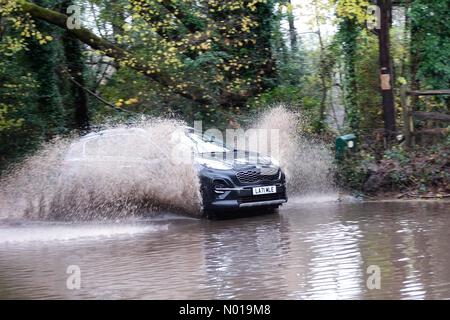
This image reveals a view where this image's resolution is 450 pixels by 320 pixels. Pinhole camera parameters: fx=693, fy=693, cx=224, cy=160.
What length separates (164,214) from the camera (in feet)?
A: 45.6

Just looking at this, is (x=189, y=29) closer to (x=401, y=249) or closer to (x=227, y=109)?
(x=227, y=109)

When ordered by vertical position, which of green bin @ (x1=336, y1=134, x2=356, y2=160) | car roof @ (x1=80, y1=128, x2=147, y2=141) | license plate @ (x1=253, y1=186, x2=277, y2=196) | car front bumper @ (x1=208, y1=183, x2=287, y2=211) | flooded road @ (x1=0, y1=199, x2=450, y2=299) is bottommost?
flooded road @ (x1=0, y1=199, x2=450, y2=299)

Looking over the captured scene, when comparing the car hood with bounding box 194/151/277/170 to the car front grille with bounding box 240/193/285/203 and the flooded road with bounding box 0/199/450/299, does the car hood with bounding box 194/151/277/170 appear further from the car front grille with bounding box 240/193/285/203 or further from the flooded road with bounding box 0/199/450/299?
the flooded road with bounding box 0/199/450/299

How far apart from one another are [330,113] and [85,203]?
837 cm

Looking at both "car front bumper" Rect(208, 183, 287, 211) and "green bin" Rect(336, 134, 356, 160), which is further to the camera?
"green bin" Rect(336, 134, 356, 160)

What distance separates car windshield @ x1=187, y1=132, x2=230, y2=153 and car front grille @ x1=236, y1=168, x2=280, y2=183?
40.7 inches

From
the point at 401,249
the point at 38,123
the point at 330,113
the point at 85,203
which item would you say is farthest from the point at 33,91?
the point at 401,249

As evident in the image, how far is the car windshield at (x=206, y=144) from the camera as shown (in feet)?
45.1

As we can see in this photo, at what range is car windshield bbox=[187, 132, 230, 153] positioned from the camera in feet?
45.1

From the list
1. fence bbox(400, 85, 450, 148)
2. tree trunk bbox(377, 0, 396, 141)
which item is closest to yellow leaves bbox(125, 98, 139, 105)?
tree trunk bbox(377, 0, 396, 141)

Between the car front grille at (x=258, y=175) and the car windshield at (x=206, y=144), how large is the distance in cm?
103

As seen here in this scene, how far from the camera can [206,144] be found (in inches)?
551

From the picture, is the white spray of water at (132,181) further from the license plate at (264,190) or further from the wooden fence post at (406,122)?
the wooden fence post at (406,122)

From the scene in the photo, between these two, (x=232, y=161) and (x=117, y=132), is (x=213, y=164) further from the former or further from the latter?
(x=117, y=132)
